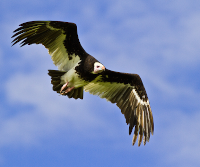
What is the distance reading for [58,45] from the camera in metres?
11.4

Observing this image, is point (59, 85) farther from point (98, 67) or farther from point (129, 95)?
point (129, 95)

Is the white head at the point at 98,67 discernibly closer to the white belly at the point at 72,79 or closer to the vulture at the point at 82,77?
the vulture at the point at 82,77

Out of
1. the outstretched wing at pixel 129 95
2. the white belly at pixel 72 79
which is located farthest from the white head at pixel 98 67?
the outstretched wing at pixel 129 95

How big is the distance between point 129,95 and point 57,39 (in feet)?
10.5

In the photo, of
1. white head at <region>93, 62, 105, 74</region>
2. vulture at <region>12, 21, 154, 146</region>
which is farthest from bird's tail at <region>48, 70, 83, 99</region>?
white head at <region>93, 62, 105, 74</region>

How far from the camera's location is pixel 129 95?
1243cm

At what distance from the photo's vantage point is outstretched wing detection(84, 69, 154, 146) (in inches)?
Result: 469

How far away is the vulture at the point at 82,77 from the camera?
36.0ft

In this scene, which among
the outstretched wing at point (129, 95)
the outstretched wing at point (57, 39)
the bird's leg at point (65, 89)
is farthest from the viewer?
the outstretched wing at point (129, 95)

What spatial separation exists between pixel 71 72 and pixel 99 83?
1.40 meters

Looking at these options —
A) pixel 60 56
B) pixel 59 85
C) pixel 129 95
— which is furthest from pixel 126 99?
pixel 60 56

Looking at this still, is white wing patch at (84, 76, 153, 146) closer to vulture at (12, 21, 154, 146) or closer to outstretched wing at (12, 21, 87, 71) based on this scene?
vulture at (12, 21, 154, 146)

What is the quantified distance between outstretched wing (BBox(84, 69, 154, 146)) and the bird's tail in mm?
448

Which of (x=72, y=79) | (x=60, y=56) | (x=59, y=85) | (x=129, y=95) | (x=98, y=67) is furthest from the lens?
(x=129, y=95)
